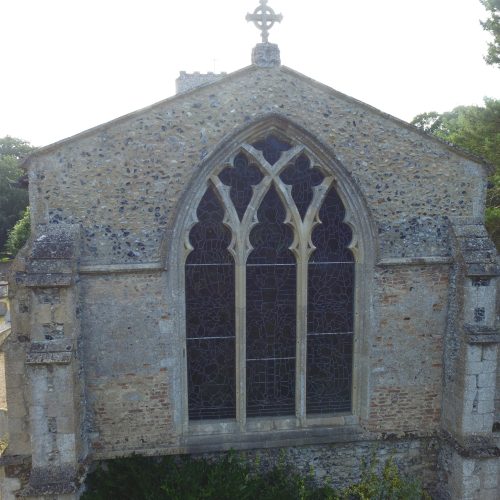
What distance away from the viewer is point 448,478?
25.5 feet

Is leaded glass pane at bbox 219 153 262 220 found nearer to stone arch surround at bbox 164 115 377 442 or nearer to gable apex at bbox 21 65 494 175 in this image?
stone arch surround at bbox 164 115 377 442

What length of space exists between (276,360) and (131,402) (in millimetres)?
2483

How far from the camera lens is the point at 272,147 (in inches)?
297

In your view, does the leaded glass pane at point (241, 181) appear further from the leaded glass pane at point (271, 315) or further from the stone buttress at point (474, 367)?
the stone buttress at point (474, 367)

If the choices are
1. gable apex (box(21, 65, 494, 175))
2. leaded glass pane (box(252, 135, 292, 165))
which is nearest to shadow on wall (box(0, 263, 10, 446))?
gable apex (box(21, 65, 494, 175))

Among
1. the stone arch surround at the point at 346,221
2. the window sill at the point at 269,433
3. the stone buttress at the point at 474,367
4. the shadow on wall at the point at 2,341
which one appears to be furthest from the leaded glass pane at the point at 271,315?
the shadow on wall at the point at 2,341

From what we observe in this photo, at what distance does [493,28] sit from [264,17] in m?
11.1

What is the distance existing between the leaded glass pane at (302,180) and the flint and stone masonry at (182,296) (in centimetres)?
27

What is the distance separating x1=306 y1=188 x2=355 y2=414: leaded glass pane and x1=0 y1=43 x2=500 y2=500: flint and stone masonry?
0.66 feet

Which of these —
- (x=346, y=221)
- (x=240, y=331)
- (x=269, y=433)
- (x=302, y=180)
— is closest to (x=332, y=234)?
(x=346, y=221)

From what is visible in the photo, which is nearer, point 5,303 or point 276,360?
point 276,360

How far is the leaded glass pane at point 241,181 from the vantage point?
24.4 feet

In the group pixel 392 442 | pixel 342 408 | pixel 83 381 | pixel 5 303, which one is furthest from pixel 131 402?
pixel 5 303

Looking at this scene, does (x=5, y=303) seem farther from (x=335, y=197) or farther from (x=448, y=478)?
(x=448, y=478)
